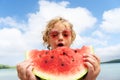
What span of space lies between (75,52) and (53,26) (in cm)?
63

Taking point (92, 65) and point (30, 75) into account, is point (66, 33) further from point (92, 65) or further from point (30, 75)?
point (30, 75)

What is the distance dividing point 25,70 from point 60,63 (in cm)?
52

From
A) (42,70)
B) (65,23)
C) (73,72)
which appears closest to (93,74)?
(73,72)

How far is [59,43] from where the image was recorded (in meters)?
4.50

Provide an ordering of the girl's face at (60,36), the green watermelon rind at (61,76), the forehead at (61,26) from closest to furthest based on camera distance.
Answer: the green watermelon rind at (61,76), the girl's face at (60,36), the forehead at (61,26)

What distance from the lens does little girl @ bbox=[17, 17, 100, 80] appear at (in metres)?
3.93

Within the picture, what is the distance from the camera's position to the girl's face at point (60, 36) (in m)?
4.50

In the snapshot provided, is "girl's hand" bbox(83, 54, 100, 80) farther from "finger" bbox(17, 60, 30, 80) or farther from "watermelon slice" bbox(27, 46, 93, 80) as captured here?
"finger" bbox(17, 60, 30, 80)

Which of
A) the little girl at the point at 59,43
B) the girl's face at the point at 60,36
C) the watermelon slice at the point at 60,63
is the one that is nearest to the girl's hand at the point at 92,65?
the little girl at the point at 59,43

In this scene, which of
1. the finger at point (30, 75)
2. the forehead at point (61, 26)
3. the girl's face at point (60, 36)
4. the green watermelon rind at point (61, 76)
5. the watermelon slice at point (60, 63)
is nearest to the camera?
the finger at point (30, 75)

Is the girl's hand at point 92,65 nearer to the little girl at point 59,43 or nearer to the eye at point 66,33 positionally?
the little girl at point 59,43

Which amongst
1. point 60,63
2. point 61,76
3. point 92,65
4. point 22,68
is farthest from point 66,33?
point 22,68

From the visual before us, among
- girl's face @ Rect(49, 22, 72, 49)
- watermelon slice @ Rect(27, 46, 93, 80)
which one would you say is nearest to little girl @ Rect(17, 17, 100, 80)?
girl's face @ Rect(49, 22, 72, 49)

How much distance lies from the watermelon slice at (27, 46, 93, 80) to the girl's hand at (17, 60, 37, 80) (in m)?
0.14
